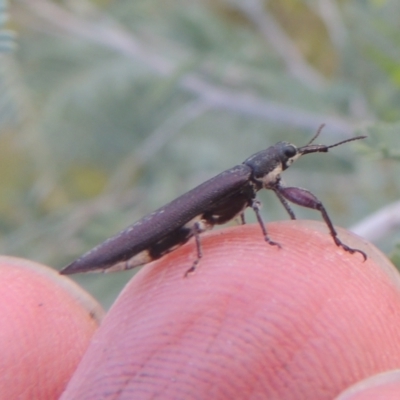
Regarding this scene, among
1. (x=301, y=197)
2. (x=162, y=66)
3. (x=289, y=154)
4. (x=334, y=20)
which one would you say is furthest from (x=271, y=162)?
(x=334, y=20)

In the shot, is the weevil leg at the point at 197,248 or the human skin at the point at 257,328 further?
the weevil leg at the point at 197,248

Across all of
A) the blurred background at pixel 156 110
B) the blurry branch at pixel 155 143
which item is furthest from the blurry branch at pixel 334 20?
the blurry branch at pixel 155 143

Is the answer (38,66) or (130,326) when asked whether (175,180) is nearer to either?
(38,66)

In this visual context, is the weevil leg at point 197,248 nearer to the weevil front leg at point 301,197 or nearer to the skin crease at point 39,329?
the weevil front leg at point 301,197

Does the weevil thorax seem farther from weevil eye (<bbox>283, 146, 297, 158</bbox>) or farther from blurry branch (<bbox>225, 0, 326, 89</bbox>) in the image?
blurry branch (<bbox>225, 0, 326, 89</bbox>)

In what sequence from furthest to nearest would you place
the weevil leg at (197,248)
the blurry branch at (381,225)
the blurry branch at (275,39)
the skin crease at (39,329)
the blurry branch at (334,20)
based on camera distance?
the blurry branch at (275,39)
the blurry branch at (334,20)
the blurry branch at (381,225)
the skin crease at (39,329)
the weevil leg at (197,248)

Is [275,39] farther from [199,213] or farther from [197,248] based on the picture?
[197,248]

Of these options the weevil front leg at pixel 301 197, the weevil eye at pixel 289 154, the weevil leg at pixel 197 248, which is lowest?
the weevil front leg at pixel 301 197
